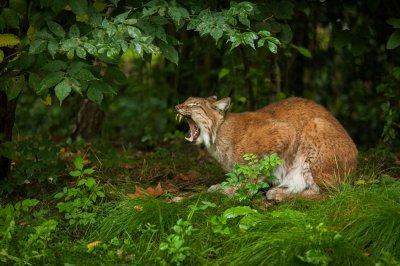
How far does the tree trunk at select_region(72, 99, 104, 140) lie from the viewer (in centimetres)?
870

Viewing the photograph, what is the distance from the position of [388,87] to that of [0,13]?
426 centimetres

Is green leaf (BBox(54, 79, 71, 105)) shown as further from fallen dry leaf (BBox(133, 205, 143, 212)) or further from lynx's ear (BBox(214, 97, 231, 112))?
lynx's ear (BBox(214, 97, 231, 112))

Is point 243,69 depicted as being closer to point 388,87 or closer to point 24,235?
point 388,87

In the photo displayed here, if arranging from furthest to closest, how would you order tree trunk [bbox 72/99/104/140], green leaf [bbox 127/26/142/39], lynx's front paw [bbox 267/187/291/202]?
tree trunk [bbox 72/99/104/140] < lynx's front paw [bbox 267/187/291/202] < green leaf [bbox 127/26/142/39]

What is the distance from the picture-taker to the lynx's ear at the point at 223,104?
5797 millimetres

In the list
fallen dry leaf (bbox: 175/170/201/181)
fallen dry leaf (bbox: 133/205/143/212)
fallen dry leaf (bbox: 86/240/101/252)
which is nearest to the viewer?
fallen dry leaf (bbox: 86/240/101/252)

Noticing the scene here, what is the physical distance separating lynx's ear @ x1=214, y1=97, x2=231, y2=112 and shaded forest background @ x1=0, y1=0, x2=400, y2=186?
0.52m

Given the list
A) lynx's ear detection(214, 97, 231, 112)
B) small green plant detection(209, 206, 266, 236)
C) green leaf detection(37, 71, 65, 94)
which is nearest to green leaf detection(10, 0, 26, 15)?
green leaf detection(37, 71, 65, 94)

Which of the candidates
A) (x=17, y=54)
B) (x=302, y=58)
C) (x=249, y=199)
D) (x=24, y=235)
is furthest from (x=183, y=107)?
(x=302, y=58)

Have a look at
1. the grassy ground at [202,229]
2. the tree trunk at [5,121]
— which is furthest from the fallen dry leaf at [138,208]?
the tree trunk at [5,121]

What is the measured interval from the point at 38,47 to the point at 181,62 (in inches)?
193

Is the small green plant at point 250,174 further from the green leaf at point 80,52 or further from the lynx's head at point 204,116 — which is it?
the green leaf at point 80,52

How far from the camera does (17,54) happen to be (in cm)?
514

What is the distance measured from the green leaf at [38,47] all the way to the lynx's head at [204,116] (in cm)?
158
